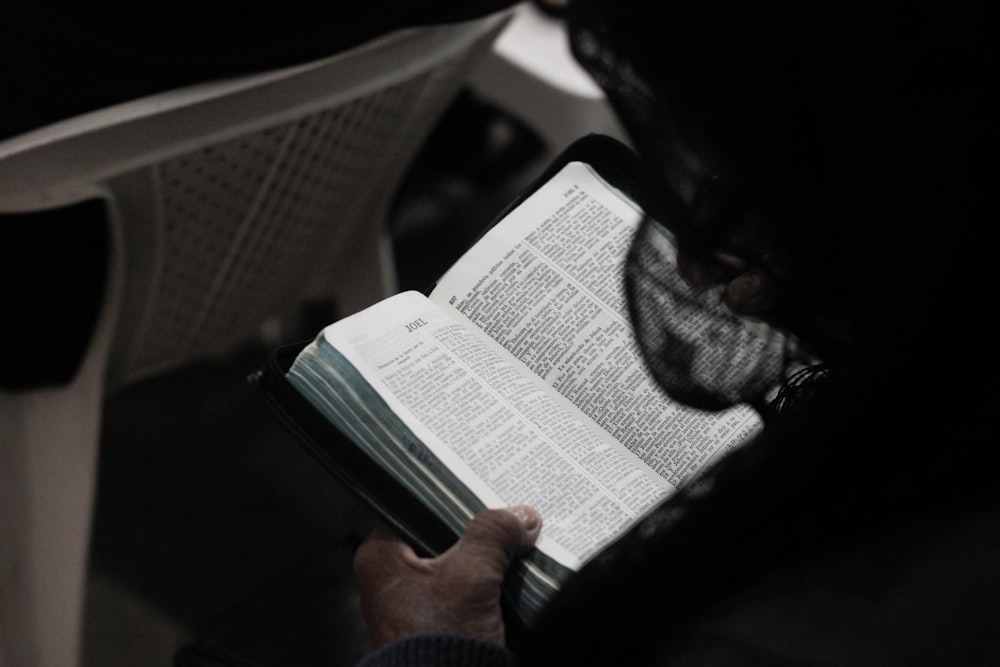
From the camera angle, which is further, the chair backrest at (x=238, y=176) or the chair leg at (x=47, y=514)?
the chair leg at (x=47, y=514)

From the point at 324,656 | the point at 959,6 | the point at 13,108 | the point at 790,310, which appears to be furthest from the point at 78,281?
the point at 959,6

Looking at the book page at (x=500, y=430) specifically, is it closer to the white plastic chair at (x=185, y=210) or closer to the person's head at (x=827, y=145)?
the person's head at (x=827, y=145)

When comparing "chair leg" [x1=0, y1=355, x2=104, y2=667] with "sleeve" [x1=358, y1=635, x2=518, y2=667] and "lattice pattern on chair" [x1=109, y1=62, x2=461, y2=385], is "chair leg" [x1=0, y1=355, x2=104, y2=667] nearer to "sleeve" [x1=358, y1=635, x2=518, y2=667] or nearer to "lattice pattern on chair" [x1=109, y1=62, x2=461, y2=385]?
"lattice pattern on chair" [x1=109, y1=62, x2=461, y2=385]

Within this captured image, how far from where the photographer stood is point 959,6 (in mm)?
383

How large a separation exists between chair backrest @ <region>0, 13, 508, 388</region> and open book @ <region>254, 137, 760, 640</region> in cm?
27

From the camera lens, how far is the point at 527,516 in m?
0.57

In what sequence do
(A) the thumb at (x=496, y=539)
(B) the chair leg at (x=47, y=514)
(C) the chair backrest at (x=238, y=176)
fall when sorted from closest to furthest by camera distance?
(A) the thumb at (x=496, y=539) → (C) the chair backrest at (x=238, y=176) → (B) the chair leg at (x=47, y=514)

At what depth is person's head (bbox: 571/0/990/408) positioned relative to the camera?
0.40m

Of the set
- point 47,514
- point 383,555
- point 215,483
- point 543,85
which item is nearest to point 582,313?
point 383,555

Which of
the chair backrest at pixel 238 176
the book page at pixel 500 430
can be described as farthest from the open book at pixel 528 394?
the chair backrest at pixel 238 176

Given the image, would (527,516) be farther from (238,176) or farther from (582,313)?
(238,176)

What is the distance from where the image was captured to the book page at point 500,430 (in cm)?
58

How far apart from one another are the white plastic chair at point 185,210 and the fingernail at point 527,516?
42 centimetres

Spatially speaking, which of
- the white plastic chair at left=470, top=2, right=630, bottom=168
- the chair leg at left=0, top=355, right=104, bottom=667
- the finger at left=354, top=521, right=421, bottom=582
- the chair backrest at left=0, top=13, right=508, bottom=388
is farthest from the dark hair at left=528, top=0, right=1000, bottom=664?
the white plastic chair at left=470, top=2, right=630, bottom=168
